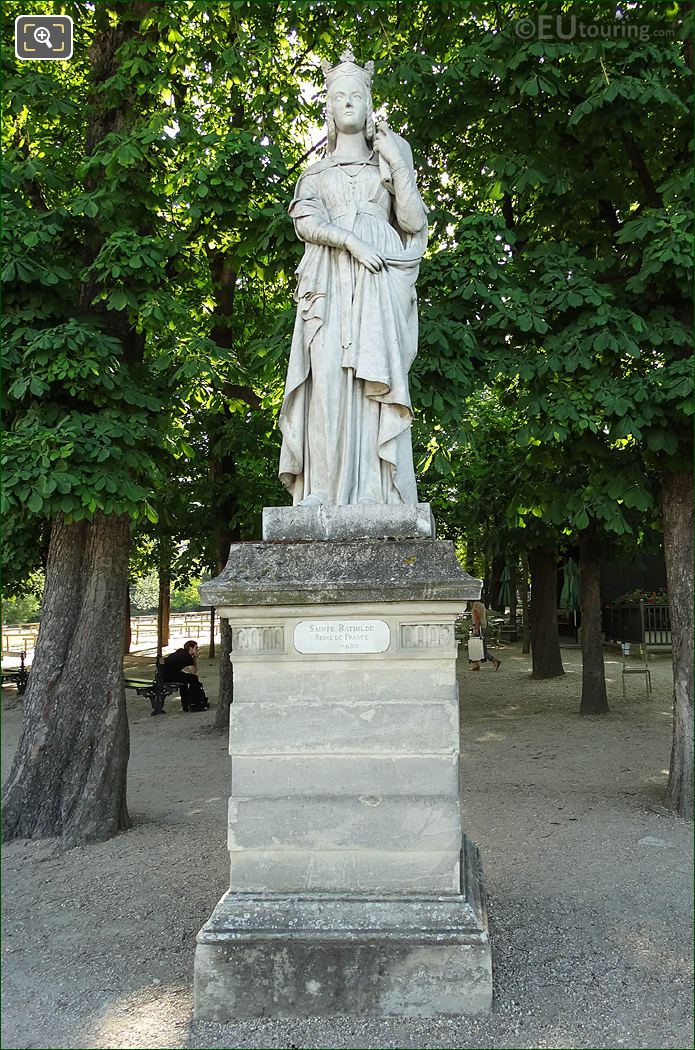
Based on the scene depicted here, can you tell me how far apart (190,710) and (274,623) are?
12.8 meters

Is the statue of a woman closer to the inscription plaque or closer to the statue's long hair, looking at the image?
the statue's long hair

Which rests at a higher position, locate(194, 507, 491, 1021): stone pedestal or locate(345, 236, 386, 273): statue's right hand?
locate(345, 236, 386, 273): statue's right hand

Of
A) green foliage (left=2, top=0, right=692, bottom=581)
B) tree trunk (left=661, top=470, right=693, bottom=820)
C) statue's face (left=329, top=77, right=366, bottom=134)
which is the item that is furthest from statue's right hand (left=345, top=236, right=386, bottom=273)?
tree trunk (left=661, top=470, right=693, bottom=820)

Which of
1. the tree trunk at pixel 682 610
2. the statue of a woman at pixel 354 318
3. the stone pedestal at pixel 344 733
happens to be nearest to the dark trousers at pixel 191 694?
the tree trunk at pixel 682 610

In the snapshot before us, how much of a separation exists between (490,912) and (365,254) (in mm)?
4306

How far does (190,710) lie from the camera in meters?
16.6

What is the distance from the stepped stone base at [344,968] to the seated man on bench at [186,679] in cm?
1273

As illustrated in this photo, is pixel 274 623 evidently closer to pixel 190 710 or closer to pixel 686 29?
pixel 686 29

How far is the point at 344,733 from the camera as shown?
444 centimetres

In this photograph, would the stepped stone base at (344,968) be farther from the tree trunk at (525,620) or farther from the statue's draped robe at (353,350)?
the tree trunk at (525,620)

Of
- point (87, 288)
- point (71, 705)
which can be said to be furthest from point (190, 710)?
point (87, 288)

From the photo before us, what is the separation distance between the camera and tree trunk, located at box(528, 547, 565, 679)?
17453 mm

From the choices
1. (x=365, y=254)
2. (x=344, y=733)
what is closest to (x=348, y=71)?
(x=365, y=254)

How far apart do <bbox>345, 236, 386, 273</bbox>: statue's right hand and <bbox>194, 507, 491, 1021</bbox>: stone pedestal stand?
62.7 inches
